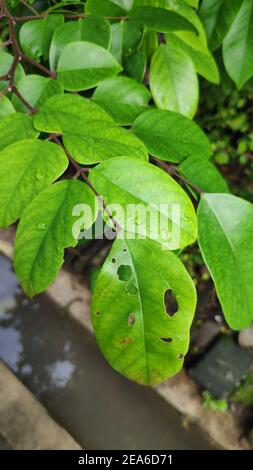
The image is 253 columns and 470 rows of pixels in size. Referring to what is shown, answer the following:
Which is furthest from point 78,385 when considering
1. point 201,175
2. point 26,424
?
point 201,175

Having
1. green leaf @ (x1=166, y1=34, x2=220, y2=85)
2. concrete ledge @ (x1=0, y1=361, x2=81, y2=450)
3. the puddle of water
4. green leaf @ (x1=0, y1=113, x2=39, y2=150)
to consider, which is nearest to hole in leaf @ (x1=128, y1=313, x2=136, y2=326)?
green leaf @ (x1=0, y1=113, x2=39, y2=150)

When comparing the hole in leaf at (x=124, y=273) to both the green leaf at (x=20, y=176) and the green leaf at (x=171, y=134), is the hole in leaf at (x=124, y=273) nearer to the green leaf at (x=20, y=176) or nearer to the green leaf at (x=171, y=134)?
the green leaf at (x=20, y=176)

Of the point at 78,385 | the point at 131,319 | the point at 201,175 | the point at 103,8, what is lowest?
the point at 78,385

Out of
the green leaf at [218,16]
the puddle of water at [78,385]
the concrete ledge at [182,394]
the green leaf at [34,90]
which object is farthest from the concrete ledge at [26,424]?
the green leaf at [218,16]

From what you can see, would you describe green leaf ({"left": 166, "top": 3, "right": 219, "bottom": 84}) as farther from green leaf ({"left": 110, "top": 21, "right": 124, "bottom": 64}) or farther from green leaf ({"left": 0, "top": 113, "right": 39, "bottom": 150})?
green leaf ({"left": 0, "top": 113, "right": 39, "bottom": 150})

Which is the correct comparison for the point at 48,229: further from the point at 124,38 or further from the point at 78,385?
the point at 78,385
